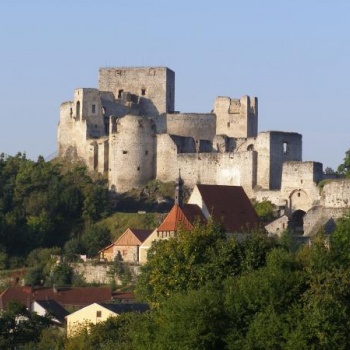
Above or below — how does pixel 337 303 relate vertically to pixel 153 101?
below

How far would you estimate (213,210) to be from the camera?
2825 inches

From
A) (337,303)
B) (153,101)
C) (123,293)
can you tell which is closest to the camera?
(337,303)

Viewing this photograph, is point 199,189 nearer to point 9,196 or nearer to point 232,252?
point 9,196

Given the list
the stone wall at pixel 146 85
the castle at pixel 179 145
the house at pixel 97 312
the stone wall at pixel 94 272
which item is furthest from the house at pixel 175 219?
the stone wall at pixel 146 85

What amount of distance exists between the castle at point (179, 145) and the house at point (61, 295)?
9143mm

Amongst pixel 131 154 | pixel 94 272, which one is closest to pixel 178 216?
pixel 94 272

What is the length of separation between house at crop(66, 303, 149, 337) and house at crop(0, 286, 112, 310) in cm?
466

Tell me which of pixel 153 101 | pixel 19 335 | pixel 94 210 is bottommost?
pixel 19 335

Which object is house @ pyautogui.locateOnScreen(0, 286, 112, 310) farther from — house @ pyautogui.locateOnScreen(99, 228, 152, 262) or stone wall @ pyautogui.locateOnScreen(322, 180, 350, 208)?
stone wall @ pyautogui.locateOnScreen(322, 180, 350, 208)

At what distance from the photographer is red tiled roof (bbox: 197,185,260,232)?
71.1 m

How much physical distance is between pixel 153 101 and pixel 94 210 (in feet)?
31.9

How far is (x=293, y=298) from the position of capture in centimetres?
4125

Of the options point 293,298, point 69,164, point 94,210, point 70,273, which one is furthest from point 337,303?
point 69,164

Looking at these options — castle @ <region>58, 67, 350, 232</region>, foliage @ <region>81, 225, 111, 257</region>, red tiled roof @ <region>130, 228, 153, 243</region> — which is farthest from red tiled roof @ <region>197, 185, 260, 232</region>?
foliage @ <region>81, 225, 111, 257</region>
